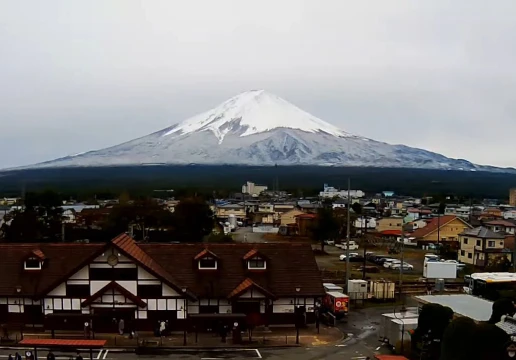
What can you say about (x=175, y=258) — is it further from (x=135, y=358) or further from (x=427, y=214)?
(x=427, y=214)

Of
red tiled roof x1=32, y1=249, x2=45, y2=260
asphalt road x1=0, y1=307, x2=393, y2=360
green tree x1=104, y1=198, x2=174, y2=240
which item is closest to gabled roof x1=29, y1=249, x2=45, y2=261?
red tiled roof x1=32, y1=249, x2=45, y2=260

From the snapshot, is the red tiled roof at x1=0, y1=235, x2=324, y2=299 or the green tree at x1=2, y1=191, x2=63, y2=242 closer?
the red tiled roof at x1=0, y1=235, x2=324, y2=299

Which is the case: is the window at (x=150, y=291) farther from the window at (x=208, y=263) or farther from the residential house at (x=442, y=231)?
the residential house at (x=442, y=231)

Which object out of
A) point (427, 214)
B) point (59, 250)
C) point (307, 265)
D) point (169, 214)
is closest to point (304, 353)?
point (307, 265)

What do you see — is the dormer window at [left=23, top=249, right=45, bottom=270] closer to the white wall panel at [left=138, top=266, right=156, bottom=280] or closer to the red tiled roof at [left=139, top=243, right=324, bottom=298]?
the red tiled roof at [left=139, top=243, right=324, bottom=298]

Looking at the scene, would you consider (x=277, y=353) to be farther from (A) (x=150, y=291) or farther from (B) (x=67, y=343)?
(B) (x=67, y=343)

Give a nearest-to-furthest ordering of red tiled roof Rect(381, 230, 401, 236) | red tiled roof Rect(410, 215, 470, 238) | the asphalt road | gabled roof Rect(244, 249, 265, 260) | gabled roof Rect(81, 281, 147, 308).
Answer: the asphalt road
gabled roof Rect(81, 281, 147, 308)
gabled roof Rect(244, 249, 265, 260)
red tiled roof Rect(410, 215, 470, 238)
red tiled roof Rect(381, 230, 401, 236)

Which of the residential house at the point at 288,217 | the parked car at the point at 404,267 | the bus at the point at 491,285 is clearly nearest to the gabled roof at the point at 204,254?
the bus at the point at 491,285
